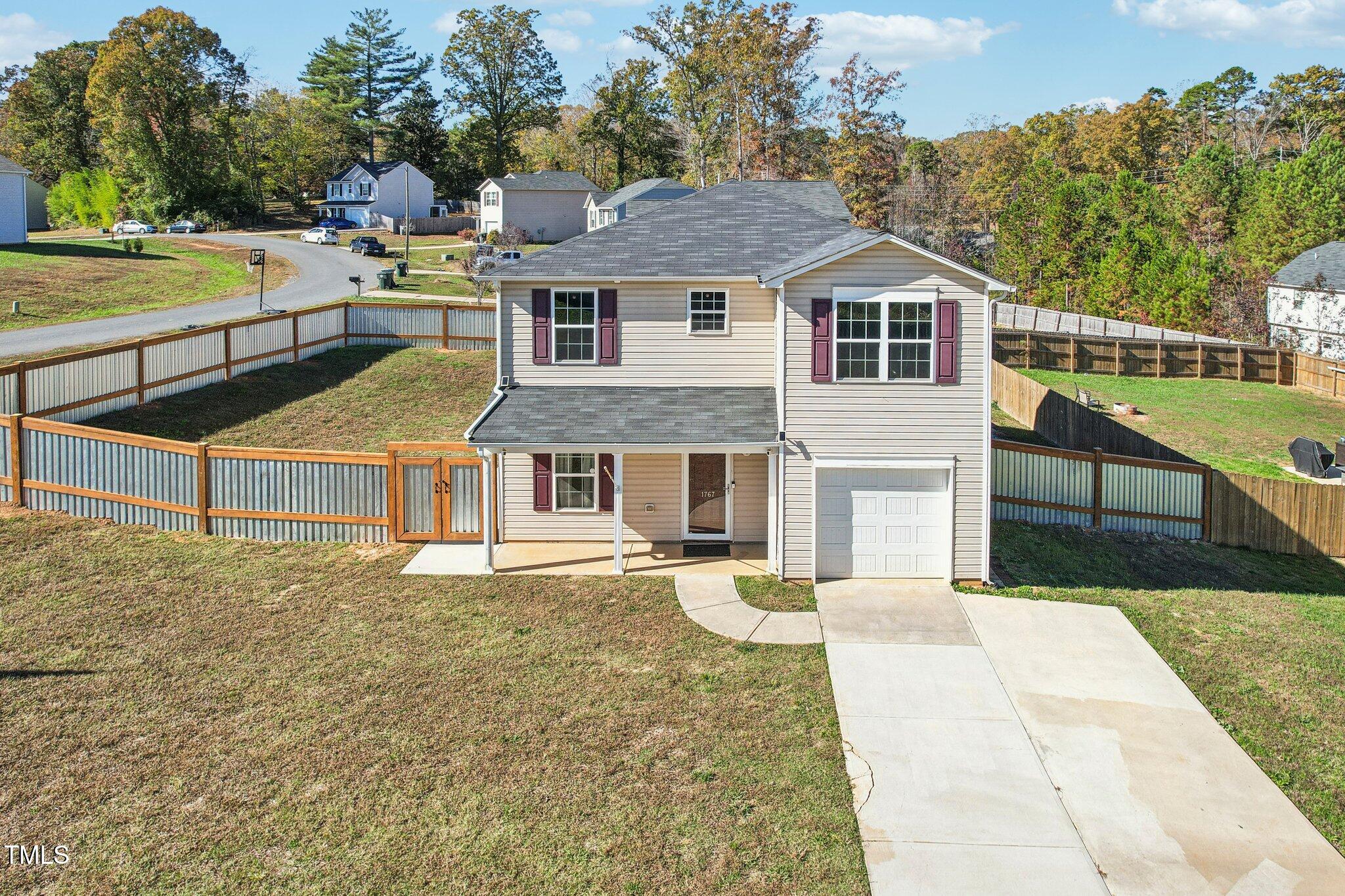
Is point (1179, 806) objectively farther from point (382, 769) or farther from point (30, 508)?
point (30, 508)

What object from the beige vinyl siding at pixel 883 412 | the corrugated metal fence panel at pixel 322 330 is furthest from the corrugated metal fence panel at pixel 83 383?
the beige vinyl siding at pixel 883 412

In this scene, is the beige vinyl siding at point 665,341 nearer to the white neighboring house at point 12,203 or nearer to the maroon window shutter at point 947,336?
the maroon window shutter at point 947,336

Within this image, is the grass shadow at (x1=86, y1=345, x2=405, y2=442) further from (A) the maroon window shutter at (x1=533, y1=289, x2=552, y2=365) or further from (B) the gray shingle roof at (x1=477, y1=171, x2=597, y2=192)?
(B) the gray shingle roof at (x1=477, y1=171, x2=597, y2=192)

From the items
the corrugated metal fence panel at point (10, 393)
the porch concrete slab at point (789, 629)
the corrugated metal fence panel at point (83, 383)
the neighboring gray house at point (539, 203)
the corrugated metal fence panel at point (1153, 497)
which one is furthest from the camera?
the neighboring gray house at point (539, 203)

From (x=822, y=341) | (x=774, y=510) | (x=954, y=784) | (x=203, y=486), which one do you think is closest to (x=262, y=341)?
(x=203, y=486)

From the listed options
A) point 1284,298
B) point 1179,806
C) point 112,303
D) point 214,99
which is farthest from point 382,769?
point 214,99

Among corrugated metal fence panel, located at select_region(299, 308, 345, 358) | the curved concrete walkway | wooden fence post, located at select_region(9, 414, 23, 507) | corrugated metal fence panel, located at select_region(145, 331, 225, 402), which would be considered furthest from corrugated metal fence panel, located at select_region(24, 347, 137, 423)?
the curved concrete walkway
